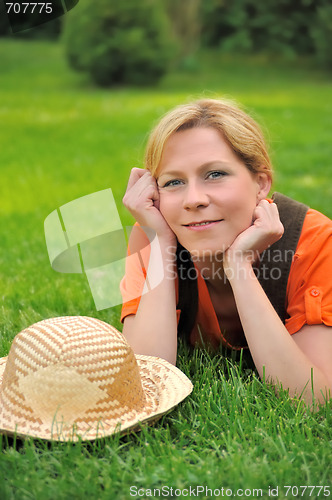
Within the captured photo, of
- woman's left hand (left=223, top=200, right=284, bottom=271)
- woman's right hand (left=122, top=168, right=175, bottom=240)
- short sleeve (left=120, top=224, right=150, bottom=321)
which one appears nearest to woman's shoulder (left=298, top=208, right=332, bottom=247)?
woman's left hand (left=223, top=200, right=284, bottom=271)

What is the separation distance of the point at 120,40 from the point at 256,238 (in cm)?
1583

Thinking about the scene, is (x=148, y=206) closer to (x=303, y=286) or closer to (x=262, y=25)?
(x=303, y=286)

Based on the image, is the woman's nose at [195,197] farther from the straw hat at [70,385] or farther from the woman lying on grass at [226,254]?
the straw hat at [70,385]

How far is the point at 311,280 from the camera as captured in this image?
283 centimetres

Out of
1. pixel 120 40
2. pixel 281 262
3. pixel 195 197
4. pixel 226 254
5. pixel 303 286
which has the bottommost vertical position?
pixel 303 286

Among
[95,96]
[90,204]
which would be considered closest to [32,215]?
[90,204]

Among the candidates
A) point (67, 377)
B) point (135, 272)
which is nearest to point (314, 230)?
point (135, 272)

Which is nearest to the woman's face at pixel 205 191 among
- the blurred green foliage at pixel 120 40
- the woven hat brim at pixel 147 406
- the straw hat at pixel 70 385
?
the woven hat brim at pixel 147 406

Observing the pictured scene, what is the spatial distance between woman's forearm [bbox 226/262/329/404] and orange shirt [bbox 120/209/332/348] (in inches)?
8.0

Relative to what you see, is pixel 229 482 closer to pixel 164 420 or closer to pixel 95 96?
pixel 164 420

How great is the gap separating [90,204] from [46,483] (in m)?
3.12

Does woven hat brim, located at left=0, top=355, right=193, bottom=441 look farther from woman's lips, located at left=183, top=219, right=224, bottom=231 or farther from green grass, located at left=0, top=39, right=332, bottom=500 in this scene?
woman's lips, located at left=183, top=219, right=224, bottom=231

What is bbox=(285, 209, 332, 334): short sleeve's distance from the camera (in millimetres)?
2740

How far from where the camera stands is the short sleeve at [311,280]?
2740mm
